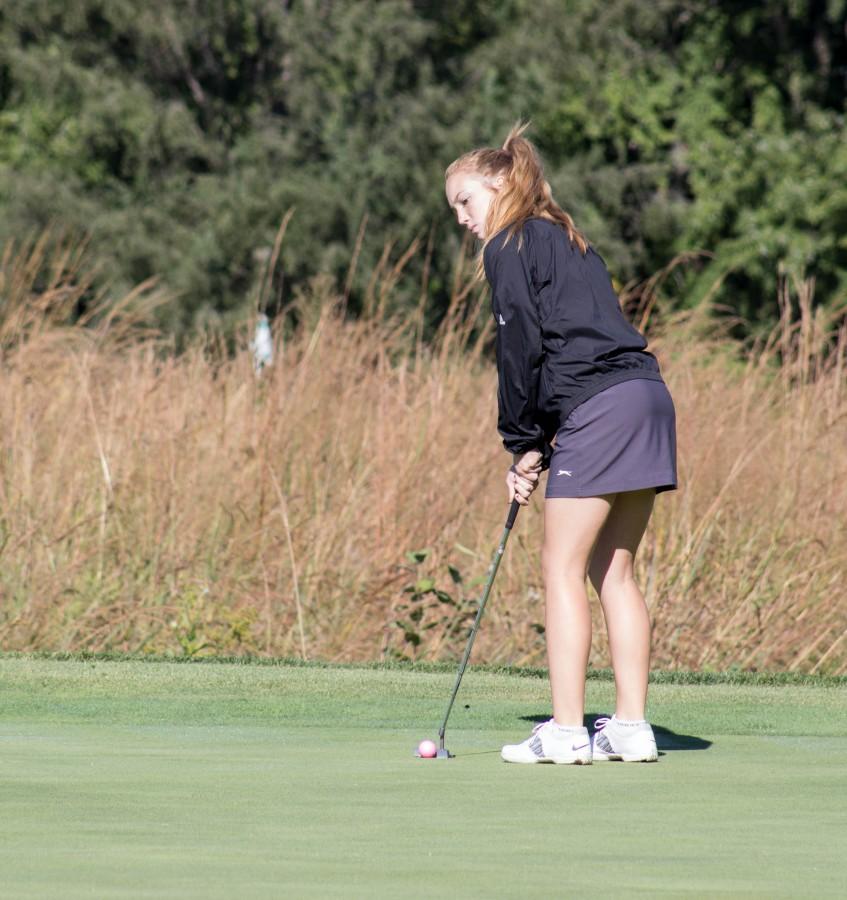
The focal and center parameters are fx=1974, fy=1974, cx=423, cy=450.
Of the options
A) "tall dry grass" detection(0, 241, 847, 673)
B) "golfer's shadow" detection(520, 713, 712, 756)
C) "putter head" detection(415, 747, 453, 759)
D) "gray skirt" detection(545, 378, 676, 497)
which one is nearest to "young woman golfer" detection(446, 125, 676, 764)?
"gray skirt" detection(545, 378, 676, 497)

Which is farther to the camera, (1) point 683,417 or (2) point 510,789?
(1) point 683,417

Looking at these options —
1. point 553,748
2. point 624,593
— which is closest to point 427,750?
point 553,748

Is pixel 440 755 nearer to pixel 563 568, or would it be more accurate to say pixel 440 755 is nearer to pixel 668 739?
pixel 563 568

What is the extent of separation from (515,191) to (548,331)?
440mm

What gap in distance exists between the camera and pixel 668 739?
19.9 feet

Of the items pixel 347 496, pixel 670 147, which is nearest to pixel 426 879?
pixel 347 496

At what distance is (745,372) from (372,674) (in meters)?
3.92

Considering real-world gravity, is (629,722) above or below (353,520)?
above

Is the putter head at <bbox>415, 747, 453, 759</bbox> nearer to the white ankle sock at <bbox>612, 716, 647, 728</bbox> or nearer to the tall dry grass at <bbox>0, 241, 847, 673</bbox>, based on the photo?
the white ankle sock at <bbox>612, 716, 647, 728</bbox>

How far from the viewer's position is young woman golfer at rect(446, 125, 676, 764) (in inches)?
211

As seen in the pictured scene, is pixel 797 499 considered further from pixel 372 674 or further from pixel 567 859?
pixel 567 859

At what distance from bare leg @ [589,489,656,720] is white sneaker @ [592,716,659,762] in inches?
3.2

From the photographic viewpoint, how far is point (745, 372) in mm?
10539

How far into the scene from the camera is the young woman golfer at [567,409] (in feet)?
17.6
